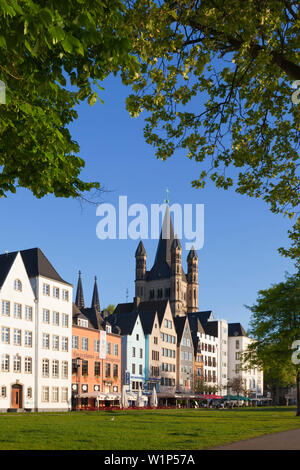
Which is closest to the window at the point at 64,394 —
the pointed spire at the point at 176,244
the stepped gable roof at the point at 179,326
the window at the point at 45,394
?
the window at the point at 45,394

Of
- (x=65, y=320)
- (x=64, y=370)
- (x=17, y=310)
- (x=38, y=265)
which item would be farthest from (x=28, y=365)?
(x=38, y=265)

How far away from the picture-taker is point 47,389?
2532 inches

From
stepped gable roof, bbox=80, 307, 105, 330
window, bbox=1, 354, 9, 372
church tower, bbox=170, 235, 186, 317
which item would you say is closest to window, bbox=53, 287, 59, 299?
window, bbox=1, 354, 9, 372

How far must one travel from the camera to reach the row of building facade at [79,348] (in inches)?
2383

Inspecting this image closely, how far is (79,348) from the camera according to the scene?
237 feet

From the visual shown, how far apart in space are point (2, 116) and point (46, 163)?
71.4 inches

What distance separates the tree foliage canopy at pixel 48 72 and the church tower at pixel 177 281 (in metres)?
143

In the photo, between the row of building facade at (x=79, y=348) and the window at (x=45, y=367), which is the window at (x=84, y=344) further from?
→ the window at (x=45, y=367)

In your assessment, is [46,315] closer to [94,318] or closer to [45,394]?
[45,394]

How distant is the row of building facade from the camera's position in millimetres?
60531

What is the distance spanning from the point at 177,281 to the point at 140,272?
1329cm

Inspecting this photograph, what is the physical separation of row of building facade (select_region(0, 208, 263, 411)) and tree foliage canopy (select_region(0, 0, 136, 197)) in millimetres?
43880

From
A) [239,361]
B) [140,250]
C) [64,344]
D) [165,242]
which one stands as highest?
[165,242]
